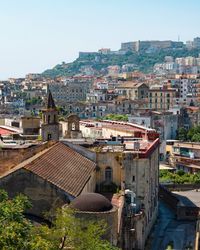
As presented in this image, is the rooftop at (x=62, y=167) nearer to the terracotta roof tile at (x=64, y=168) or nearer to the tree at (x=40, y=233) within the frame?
the terracotta roof tile at (x=64, y=168)

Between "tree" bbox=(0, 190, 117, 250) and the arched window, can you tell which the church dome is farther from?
the arched window

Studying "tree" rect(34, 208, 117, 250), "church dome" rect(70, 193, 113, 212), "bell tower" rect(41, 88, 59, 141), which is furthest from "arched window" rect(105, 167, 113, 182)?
"tree" rect(34, 208, 117, 250)

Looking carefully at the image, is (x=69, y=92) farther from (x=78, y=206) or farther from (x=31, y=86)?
(x=78, y=206)

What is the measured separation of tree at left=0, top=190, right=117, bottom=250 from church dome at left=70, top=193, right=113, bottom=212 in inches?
32.7

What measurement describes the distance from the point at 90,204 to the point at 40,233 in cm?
464

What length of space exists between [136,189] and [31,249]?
19.4m

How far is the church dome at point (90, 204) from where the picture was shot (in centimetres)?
2584

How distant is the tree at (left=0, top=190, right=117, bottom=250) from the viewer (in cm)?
1786

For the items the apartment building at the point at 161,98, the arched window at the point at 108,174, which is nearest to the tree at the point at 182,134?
the apartment building at the point at 161,98

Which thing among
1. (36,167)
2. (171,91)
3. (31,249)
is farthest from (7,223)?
(171,91)

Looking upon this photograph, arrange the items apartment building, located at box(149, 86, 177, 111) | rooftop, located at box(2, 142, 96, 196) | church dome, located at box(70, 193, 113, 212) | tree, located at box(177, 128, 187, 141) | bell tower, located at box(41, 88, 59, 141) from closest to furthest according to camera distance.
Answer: church dome, located at box(70, 193, 113, 212)
rooftop, located at box(2, 142, 96, 196)
bell tower, located at box(41, 88, 59, 141)
tree, located at box(177, 128, 187, 141)
apartment building, located at box(149, 86, 177, 111)

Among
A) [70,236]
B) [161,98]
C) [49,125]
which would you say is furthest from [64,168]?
[161,98]

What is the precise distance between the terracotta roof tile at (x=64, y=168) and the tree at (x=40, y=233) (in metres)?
4.05

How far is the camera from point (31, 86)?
16400 centimetres
